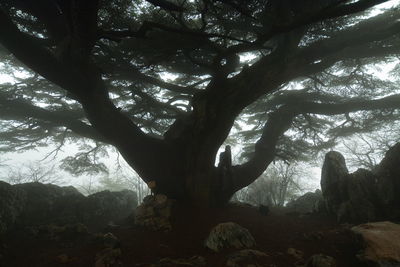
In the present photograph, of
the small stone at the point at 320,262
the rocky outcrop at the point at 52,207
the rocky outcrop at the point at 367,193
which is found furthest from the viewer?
the rocky outcrop at the point at 52,207

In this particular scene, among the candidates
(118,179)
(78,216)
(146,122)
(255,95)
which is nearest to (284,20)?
(255,95)

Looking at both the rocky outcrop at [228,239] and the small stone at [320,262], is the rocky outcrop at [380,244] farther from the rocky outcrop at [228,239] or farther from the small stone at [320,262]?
the rocky outcrop at [228,239]

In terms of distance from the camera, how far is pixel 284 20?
6977 mm

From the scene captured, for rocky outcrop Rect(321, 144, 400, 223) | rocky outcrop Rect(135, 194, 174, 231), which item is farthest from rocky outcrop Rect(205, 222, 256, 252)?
rocky outcrop Rect(321, 144, 400, 223)

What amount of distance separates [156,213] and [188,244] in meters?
1.63

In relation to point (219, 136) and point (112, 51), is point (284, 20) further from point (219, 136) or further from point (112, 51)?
point (112, 51)

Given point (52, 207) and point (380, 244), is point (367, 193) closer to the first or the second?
point (380, 244)

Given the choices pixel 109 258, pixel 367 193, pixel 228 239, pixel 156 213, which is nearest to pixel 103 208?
pixel 156 213

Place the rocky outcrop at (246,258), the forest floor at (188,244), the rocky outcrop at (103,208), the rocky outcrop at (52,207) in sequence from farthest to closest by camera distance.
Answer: the rocky outcrop at (103,208)
the rocky outcrop at (52,207)
the forest floor at (188,244)
the rocky outcrop at (246,258)

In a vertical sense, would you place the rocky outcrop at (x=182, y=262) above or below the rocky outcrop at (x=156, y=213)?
below

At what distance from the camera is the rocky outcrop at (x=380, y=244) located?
12.1 feet

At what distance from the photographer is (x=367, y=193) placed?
6.82m

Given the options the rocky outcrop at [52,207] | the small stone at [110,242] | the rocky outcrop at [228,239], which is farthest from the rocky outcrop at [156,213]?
the rocky outcrop at [52,207]

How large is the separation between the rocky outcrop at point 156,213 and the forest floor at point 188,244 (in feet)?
0.65
